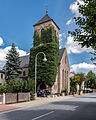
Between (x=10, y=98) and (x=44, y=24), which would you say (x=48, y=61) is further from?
(x=10, y=98)

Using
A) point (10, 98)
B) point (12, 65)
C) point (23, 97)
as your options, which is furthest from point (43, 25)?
point (10, 98)

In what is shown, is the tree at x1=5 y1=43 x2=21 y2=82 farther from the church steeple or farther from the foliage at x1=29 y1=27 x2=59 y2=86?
the church steeple

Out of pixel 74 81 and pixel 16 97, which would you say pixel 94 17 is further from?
pixel 74 81

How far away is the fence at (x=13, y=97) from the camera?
16814mm

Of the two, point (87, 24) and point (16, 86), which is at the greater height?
point (87, 24)

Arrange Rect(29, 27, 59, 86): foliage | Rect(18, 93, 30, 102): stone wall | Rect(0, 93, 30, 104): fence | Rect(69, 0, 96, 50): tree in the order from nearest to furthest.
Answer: Rect(69, 0, 96, 50): tree → Rect(0, 93, 30, 104): fence → Rect(18, 93, 30, 102): stone wall → Rect(29, 27, 59, 86): foliage

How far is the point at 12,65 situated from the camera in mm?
38781

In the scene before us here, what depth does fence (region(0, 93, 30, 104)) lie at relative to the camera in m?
16.8

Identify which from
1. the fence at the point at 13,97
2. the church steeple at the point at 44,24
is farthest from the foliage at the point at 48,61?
the fence at the point at 13,97

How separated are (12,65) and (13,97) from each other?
21.5 m

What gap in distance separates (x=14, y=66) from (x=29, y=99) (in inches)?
765

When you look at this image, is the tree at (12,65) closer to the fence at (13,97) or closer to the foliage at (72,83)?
the fence at (13,97)

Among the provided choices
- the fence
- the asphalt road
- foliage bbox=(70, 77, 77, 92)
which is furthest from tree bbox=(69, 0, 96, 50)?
foliage bbox=(70, 77, 77, 92)

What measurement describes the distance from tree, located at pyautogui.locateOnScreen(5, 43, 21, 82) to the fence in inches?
740
